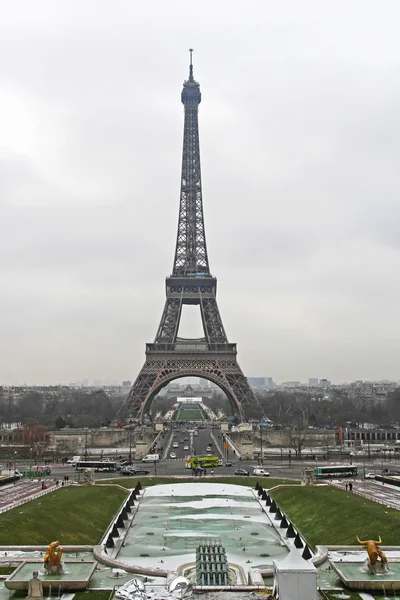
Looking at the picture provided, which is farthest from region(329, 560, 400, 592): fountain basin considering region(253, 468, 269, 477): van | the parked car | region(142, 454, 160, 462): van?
region(142, 454, 160, 462): van

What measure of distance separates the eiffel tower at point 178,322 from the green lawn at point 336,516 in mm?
57725

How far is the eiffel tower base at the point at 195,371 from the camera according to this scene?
110 m

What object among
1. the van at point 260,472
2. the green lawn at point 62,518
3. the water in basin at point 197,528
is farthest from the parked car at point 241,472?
the green lawn at point 62,518

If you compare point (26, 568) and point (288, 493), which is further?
point (288, 493)

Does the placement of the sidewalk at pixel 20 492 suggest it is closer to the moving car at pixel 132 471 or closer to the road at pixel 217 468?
the road at pixel 217 468

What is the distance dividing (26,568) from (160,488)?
2931 centimetres

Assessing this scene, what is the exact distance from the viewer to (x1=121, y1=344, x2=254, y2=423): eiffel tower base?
4343 inches

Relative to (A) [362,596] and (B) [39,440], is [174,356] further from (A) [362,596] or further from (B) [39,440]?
(A) [362,596]

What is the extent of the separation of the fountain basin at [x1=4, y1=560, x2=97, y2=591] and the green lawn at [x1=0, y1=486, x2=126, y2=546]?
7.66m

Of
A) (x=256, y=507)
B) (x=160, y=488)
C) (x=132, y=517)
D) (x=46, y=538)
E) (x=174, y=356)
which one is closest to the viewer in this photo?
(x=46, y=538)

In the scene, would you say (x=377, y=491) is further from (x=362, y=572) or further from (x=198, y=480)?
(x=362, y=572)

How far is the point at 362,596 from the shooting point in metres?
26.3

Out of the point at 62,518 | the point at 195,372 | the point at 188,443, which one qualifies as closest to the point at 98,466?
the point at 188,443

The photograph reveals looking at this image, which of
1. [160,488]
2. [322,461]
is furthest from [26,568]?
[322,461]
